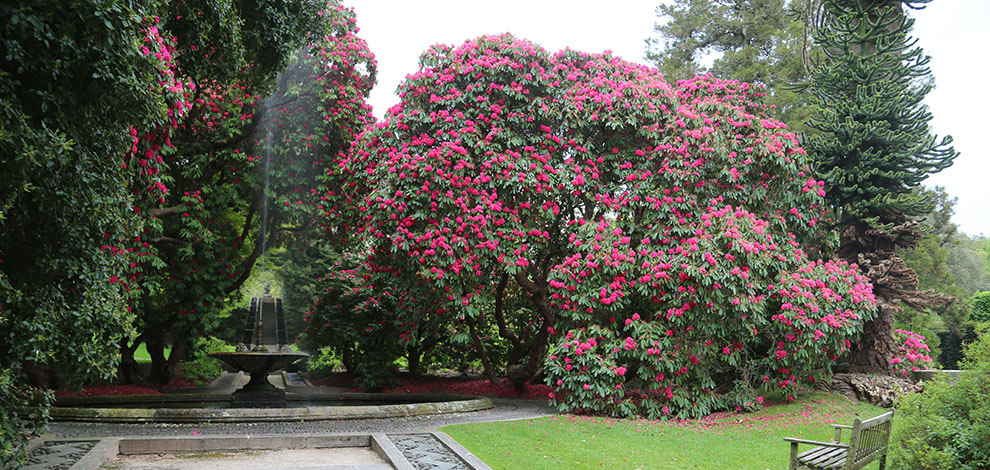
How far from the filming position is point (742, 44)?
24312mm

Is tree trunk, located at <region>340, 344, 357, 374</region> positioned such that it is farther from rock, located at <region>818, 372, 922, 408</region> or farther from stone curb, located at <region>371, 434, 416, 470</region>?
rock, located at <region>818, 372, 922, 408</region>

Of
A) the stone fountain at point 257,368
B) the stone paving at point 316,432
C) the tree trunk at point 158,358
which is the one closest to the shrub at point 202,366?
the tree trunk at point 158,358

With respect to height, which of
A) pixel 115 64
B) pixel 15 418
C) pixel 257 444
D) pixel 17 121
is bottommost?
pixel 257 444

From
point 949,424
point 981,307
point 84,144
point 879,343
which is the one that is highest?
point 84,144

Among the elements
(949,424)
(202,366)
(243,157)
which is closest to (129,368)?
(202,366)

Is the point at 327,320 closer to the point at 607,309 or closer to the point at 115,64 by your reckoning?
the point at 607,309

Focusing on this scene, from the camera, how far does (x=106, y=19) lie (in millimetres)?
4309

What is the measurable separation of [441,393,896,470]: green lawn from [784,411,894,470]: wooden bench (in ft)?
3.65

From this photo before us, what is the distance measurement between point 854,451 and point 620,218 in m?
6.07

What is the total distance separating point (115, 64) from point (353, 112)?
332 inches

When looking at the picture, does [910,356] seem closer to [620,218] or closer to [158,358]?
[620,218]

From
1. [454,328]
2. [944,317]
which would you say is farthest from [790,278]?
[944,317]

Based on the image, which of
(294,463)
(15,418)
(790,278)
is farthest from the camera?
(790,278)

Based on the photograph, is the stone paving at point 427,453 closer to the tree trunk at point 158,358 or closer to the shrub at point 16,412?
the shrub at point 16,412
